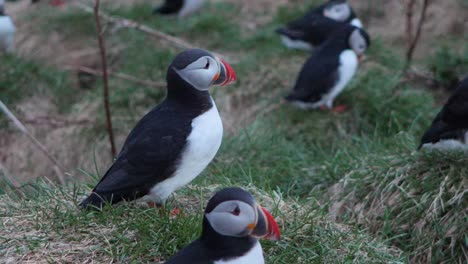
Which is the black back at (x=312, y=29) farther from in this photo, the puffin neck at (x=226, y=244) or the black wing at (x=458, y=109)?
the puffin neck at (x=226, y=244)

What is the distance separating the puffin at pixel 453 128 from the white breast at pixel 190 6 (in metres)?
4.28

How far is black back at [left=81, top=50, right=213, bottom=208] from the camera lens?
350 cm

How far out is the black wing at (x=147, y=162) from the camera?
3498 mm

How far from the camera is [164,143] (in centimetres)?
351

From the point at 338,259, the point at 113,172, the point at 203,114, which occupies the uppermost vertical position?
the point at 203,114

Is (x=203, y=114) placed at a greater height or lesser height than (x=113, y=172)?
greater

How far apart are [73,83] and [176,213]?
399cm

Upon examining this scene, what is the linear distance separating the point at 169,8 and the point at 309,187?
3.99 m

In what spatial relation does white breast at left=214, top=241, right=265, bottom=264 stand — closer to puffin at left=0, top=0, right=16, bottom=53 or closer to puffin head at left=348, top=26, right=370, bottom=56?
puffin head at left=348, top=26, right=370, bottom=56

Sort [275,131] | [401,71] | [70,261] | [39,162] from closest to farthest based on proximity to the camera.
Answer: [70,261]
[275,131]
[39,162]
[401,71]

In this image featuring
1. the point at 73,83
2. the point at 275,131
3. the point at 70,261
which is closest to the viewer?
the point at 70,261

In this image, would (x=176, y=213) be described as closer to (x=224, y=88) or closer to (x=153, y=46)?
(x=224, y=88)

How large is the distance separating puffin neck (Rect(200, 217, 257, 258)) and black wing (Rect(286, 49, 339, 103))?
323cm

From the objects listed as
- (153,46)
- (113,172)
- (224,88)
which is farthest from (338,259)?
(153,46)
